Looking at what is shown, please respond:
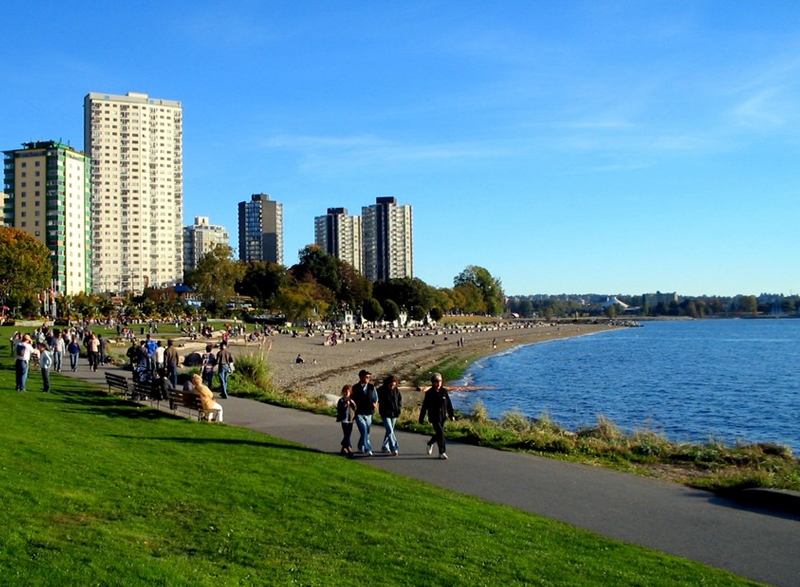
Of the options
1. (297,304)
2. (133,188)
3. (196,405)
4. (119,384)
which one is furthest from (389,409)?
(133,188)

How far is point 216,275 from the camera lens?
9456cm

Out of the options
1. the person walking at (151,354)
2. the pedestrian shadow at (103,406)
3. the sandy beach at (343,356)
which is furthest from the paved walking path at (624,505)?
the sandy beach at (343,356)

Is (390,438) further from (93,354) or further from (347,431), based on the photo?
(93,354)

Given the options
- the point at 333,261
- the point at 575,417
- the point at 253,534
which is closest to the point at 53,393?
the point at 253,534

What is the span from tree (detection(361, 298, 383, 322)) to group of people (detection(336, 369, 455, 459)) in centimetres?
11195

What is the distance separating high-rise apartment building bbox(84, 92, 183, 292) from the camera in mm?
151000

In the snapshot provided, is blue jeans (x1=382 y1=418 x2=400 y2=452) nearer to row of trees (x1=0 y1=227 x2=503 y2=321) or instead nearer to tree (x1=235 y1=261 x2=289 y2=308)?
row of trees (x1=0 y1=227 x2=503 y2=321)

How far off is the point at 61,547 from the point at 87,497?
203 centimetres

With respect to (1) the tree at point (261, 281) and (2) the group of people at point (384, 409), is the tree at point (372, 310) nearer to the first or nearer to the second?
(1) the tree at point (261, 281)

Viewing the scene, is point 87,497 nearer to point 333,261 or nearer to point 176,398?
point 176,398

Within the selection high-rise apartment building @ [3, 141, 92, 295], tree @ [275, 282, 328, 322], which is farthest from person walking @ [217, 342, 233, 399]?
high-rise apartment building @ [3, 141, 92, 295]

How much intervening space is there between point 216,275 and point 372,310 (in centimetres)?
3569

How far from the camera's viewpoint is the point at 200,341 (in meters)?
54.2

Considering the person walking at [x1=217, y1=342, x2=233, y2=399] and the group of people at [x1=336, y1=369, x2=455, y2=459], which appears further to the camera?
the person walking at [x1=217, y1=342, x2=233, y2=399]
